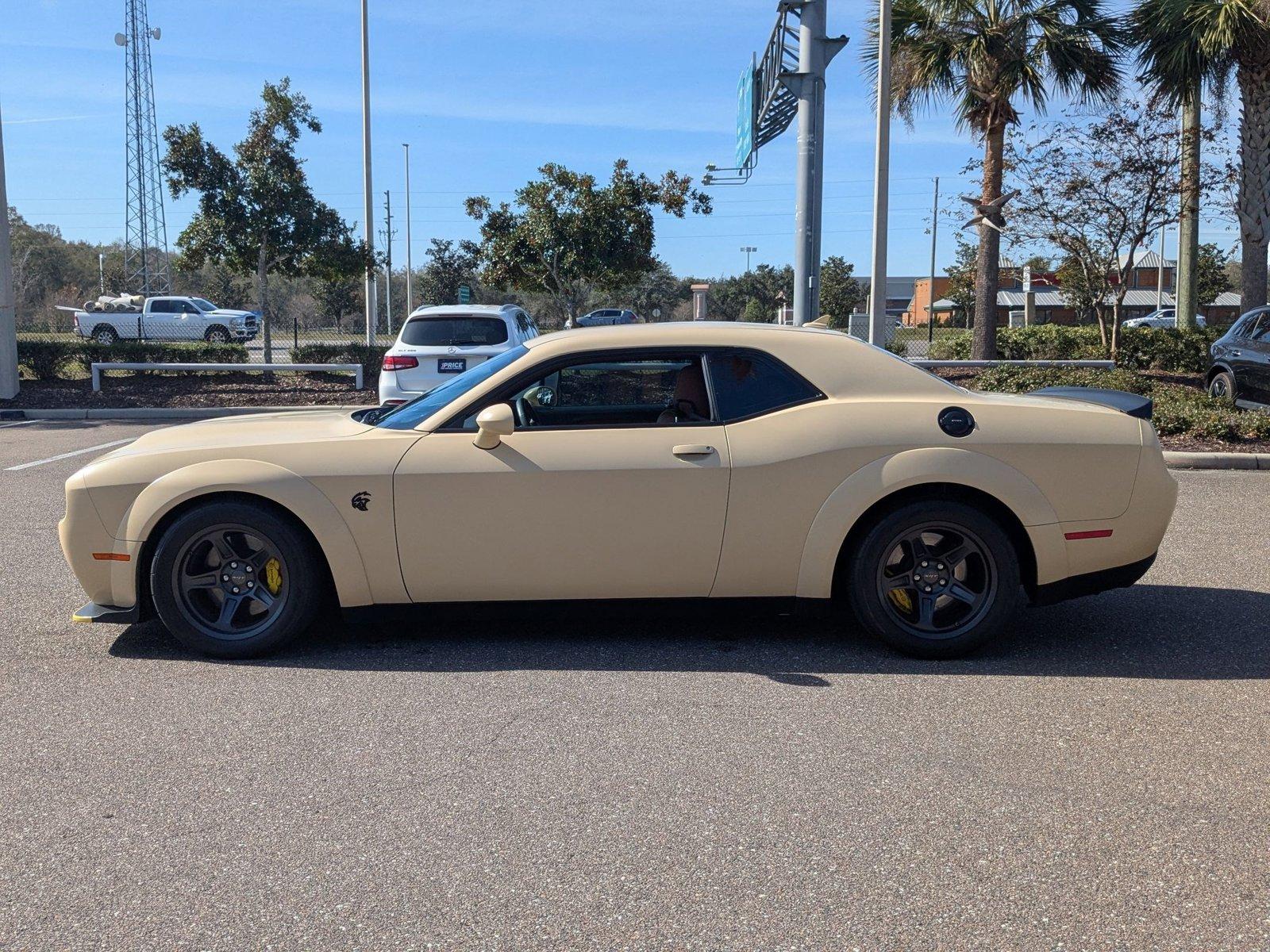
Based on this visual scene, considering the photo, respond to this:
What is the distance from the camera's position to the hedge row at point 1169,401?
12.8 m

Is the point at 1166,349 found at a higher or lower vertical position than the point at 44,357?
higher

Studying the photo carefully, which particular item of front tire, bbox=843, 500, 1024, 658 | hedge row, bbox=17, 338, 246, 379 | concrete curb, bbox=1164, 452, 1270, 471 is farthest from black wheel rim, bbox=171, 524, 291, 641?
hedge row, bbox=17, 338, 246, 379

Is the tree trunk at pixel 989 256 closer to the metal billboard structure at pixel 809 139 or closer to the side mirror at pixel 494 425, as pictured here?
the metal billboard structure at pixel 809 139

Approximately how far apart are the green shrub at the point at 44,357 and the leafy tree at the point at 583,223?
12.2 m

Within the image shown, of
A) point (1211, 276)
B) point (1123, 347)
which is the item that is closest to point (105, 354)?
point (1123, 347)

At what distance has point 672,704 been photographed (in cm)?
461

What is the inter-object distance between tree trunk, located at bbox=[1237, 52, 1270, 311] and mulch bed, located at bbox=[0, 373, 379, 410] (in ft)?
52.4

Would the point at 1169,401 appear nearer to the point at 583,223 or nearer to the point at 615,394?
the point at 615,394

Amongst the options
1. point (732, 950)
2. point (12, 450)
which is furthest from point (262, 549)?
point (12, 450)

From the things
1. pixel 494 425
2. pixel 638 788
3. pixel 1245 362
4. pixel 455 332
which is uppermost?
pixel 455 332

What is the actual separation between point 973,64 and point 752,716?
65.4 ft

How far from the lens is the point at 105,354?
2216cm

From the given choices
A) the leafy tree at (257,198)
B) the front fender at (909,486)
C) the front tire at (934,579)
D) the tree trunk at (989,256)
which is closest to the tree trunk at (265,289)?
the leafy tree at (257,198)

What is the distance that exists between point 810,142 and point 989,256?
7430 mm
